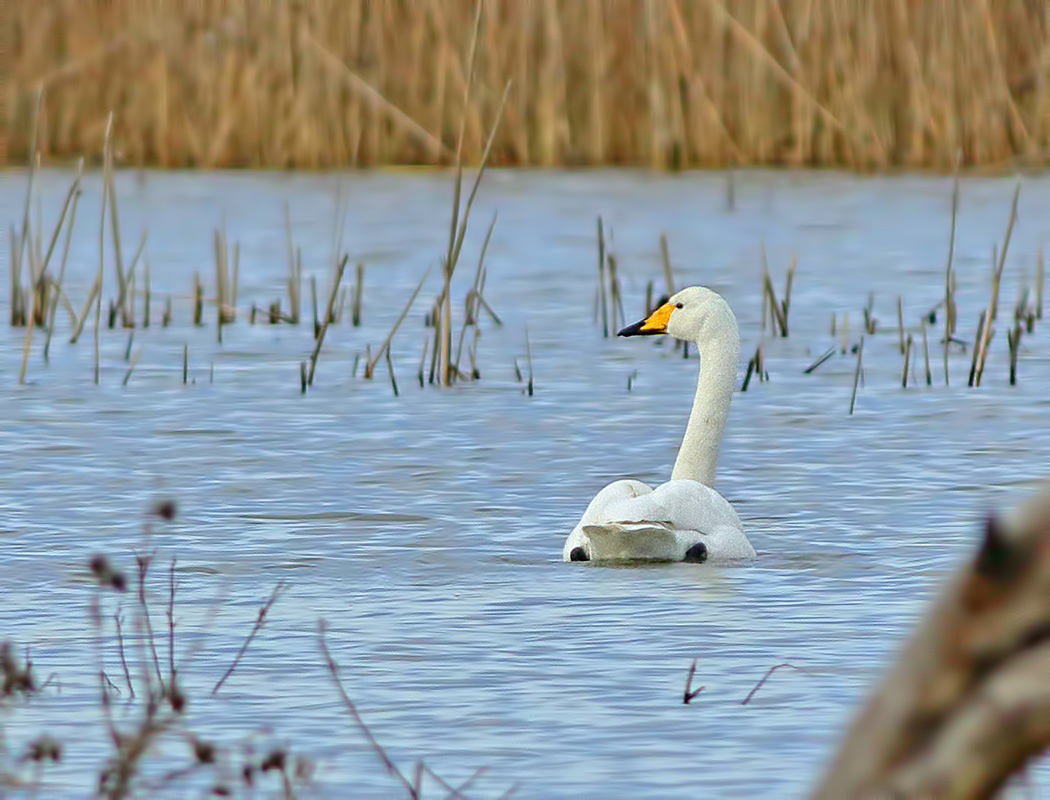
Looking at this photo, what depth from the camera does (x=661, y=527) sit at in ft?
22.2

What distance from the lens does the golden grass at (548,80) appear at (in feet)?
56.2

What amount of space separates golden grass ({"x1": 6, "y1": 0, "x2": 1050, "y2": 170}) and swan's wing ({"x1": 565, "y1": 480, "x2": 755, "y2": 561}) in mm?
10111

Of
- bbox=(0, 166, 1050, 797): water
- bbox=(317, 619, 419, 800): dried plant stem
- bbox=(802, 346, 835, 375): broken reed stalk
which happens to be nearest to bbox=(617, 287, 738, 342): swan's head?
bbox=(0, 166, 1050, 797): water

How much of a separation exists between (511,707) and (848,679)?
2.70 ft

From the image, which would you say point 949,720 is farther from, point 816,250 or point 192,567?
point 816,250

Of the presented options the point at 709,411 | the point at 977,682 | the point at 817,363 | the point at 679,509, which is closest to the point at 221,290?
the point at 817,363

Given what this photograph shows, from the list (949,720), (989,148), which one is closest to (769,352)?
(989,148)

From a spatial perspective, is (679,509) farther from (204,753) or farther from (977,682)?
(977,682)

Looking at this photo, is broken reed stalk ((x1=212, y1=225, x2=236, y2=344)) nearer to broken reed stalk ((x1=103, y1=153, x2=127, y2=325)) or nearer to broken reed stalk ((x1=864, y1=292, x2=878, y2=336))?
broken reed stalk ((x1=103, y1=153, x2=127, y2=325))

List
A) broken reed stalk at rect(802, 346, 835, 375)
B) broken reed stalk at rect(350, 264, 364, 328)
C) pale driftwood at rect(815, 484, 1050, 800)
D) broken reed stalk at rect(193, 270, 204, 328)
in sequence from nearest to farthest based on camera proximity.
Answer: pale driftwood at rect(815, 484, 1050, 800), broken reed stalk at rect(802, 346, 835, 375), broken reed stalk at rect(193, 270, 204, 328), broken reed stalk at rect(350, 264, 364, 328)

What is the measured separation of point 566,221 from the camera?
706 inches

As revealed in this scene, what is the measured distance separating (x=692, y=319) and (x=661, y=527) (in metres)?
1.72

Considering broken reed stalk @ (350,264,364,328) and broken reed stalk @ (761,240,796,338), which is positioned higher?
broken reed stalk @ (761,240,796,338)

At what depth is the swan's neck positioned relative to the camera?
7.76m
